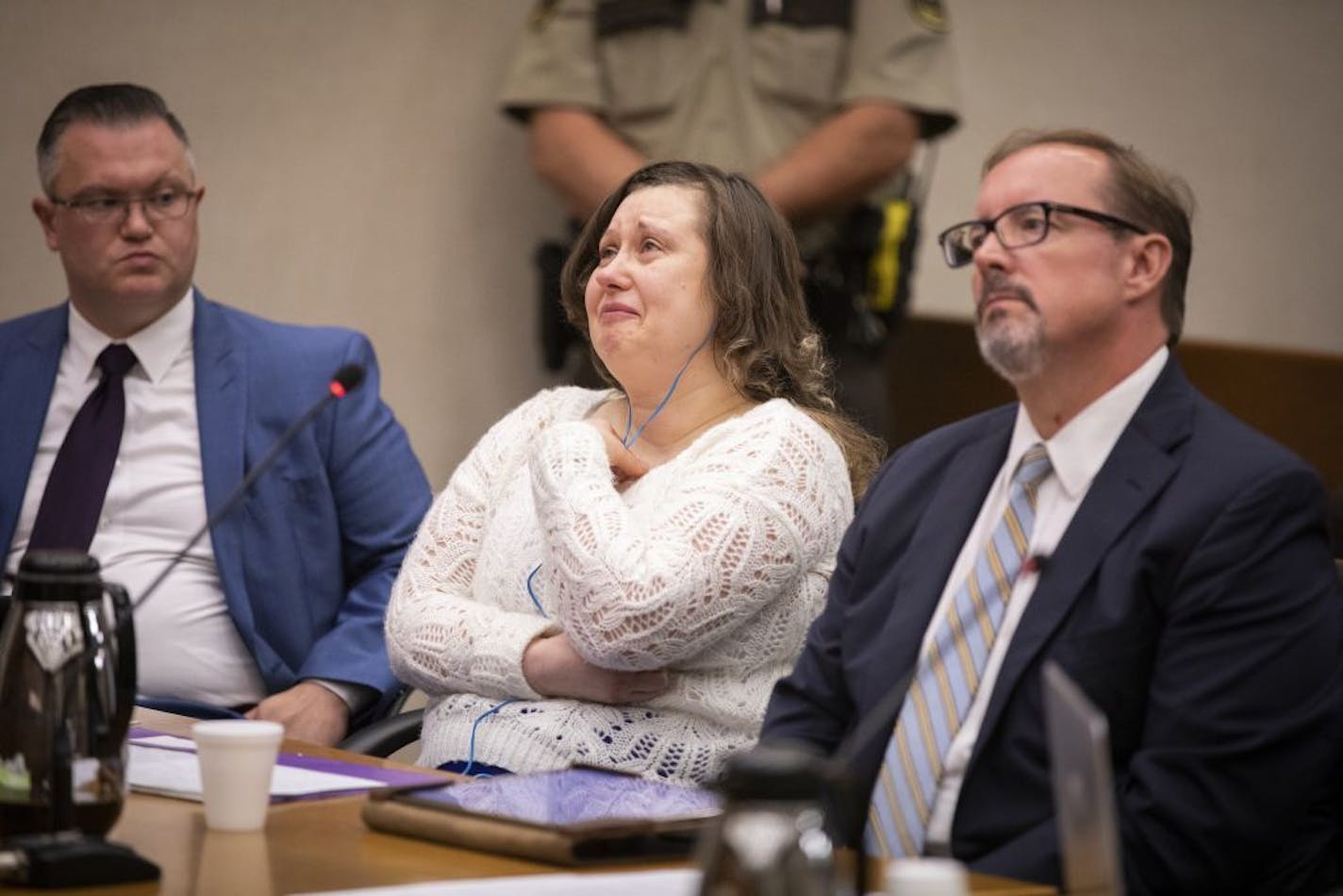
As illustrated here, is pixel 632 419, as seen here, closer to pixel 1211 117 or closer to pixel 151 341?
pixel 151 341

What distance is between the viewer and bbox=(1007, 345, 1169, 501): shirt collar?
2105 millimetres

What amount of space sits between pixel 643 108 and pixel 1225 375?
6.15 feet

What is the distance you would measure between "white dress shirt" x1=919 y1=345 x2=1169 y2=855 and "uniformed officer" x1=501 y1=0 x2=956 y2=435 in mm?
1932

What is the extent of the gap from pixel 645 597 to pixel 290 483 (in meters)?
1.09

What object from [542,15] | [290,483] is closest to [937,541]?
[290,483]

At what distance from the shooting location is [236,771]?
178 centimetres

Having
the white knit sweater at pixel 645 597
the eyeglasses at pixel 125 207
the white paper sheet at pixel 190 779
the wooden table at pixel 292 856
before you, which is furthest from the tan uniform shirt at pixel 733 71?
the wooden table at pixel 292 856

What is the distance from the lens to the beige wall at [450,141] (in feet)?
15.4

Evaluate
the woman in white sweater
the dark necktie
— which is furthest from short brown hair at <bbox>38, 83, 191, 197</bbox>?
the woman in white sweater

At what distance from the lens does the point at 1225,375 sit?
17.2 ft

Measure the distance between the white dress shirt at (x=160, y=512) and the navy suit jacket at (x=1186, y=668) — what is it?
1.47m

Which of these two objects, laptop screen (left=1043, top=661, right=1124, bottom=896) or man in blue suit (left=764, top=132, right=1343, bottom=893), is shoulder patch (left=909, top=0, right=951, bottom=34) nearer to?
man in blue suit (left=764, top=132, right=1343, bottom=893)

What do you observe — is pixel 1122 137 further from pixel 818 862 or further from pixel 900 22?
pixel 818 862

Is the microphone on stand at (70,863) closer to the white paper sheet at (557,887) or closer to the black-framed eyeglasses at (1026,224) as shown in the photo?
the white paper sheet at (557,887)
